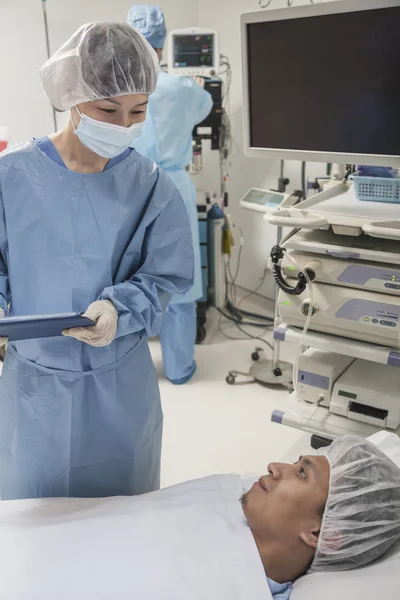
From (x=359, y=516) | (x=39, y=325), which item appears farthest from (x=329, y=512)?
(x=39, y=325)

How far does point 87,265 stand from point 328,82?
3.08 ft

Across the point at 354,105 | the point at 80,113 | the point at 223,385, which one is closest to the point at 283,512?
the point at 80,113

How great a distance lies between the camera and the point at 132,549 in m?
1.27

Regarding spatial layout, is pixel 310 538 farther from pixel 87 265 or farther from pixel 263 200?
pixel 263 200

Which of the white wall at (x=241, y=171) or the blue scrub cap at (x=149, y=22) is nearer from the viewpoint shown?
the blue scrub cap at (x=149, y=22)

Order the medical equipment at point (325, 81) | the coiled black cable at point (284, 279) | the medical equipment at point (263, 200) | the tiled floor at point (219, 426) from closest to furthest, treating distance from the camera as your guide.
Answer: the medical equipment at point (325, 81) → the coiled black cable at point (284, 279) → the tiled floor at point (219, 426) → the medical equipment at point (263, 200)

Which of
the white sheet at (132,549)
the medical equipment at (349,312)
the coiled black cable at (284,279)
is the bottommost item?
the white sheet at (132,549)

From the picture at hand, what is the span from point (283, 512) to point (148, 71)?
107 centimetres

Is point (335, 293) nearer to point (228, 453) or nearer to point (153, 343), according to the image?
point (228, 453)

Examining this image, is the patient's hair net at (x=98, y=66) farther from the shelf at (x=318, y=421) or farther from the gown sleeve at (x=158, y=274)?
the shelf at (x=318, y=421)

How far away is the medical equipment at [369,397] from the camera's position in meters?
1.97

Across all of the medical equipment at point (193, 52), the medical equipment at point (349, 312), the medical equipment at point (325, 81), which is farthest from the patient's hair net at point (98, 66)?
the medical equipment at point (193, 52)

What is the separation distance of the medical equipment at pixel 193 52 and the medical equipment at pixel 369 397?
6.99 feet

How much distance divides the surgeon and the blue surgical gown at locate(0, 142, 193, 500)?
964 mm
